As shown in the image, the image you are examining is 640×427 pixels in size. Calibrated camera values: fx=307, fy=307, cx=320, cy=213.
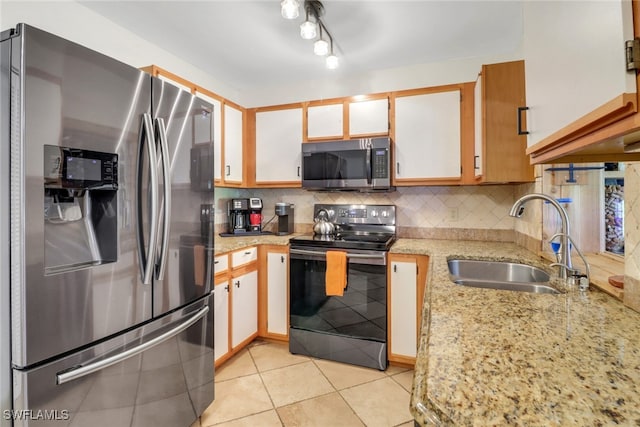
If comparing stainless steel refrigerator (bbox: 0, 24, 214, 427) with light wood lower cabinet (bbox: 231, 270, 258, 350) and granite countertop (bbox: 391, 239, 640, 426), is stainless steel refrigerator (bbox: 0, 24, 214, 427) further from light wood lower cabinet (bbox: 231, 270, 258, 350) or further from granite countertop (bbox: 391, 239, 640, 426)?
granite countertop (bbox: 391, 239, 640, 426)

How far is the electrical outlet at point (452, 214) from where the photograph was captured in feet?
8.61

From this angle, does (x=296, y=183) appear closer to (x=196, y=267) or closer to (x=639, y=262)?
(x=196, y=267)

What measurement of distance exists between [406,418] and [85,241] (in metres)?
1.84

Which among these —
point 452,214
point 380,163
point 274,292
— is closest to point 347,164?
point 380,163

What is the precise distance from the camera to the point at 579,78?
0.65m

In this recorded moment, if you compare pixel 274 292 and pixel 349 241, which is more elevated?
pixel 349 241

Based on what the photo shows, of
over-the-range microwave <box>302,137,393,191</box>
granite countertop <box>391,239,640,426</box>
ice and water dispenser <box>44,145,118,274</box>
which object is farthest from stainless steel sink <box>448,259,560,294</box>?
ice and water dispenser <box>44,145,118,274</box>

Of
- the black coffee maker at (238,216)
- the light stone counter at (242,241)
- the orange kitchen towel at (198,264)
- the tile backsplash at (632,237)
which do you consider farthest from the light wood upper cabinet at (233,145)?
the tile backsplash at (632,237)

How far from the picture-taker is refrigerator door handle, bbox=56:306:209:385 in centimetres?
105

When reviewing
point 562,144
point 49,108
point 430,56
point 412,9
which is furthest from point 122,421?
point 430,56

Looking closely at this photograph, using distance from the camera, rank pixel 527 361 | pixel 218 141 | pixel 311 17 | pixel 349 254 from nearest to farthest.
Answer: pixel 527 361 → pixel 311 17 → pixel 349 254 → pixel 218 141

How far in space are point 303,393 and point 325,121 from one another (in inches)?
82.8

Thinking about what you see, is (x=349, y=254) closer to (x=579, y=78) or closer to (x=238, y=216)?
(x=238, y=216)

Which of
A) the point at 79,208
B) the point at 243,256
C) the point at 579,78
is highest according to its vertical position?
Result: the point at 579,78
